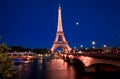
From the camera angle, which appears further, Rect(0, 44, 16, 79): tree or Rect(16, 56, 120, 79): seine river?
Rect(16, 56, 120, 79): seine river

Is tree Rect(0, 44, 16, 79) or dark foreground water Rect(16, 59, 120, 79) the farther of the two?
dark foreground water Rect(16, 59, 120, 79)

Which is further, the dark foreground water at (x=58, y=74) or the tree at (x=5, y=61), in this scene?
the dark foreground water at (x=58, y=74)

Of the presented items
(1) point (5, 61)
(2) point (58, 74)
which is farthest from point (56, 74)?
(1) point (5, 61)

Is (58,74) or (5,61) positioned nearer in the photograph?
(5,61)

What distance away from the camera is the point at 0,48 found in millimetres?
9703

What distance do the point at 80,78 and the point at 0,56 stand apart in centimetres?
3692

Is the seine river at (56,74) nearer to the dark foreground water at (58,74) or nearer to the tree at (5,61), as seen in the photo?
the dark foreground water at (58,74)

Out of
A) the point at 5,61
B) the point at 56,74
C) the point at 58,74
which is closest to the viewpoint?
the point at 5,61

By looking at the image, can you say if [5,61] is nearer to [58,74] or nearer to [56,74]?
[58,74]

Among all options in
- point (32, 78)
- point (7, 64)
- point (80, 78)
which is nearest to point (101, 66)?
point (80, 78)

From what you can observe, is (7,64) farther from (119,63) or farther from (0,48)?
(119,63)

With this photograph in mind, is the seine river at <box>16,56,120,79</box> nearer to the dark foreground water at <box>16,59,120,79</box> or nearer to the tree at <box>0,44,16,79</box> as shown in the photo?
the dark foreground water at <box>16,59,120,79</box>

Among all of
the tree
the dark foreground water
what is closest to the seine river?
the dark foreground water

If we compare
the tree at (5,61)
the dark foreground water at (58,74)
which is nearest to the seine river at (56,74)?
the dark foreground water at (58,74)
